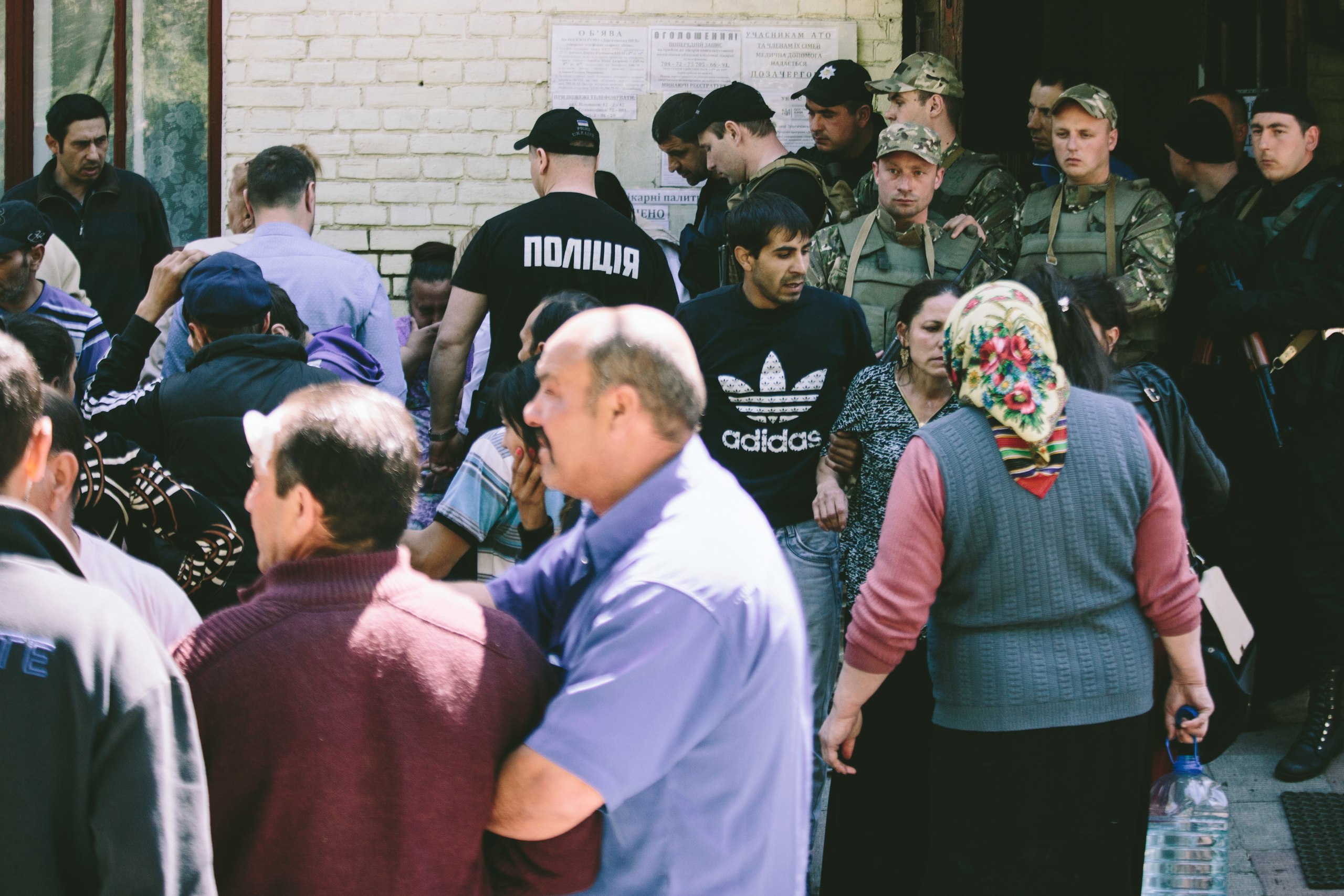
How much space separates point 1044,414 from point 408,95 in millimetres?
4592

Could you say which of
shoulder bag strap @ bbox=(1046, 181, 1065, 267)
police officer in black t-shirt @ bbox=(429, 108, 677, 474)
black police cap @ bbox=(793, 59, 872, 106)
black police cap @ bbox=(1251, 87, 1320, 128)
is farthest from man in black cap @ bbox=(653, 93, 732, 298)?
black police cap @ bbox=(1251, 87, 1320, 128)

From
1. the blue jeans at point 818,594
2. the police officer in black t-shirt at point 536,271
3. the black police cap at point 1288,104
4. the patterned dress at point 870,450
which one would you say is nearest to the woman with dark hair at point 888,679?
the patterned dress at point 870,450

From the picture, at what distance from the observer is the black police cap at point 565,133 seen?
475 cm

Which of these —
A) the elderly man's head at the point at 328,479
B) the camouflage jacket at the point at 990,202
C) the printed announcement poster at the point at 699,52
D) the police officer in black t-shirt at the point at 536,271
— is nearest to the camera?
the elderly man's head at the point at 328,479

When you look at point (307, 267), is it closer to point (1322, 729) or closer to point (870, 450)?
point (870, 450)

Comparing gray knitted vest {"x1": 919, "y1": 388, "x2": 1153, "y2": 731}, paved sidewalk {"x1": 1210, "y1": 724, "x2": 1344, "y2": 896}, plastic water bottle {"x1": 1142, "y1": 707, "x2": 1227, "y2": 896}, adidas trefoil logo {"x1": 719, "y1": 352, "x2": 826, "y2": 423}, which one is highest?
adidas trefoil logo {"x1": 719, "y1": 352, "x2": 826, "y2": 423}

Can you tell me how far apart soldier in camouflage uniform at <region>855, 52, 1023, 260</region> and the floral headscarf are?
235cm

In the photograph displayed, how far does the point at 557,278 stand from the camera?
15.2ft

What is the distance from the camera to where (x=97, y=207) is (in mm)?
6191

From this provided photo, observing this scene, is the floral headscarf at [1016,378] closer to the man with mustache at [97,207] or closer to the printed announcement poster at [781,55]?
the printed announcement poster at [781,55]

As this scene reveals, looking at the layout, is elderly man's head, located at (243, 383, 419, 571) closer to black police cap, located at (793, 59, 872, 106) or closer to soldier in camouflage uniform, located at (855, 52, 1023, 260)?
soldier in camouflage uniform, located at (855, 52, 1023, 260)

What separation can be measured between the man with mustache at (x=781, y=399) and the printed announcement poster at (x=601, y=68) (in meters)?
2.49

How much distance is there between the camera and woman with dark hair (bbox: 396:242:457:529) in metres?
5.46

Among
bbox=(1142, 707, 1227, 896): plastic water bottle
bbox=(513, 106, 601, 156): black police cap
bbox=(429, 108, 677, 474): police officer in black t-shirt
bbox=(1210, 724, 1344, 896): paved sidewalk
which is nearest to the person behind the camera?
bbox=(1142, 707, 1227, 896): plastic water bottle
